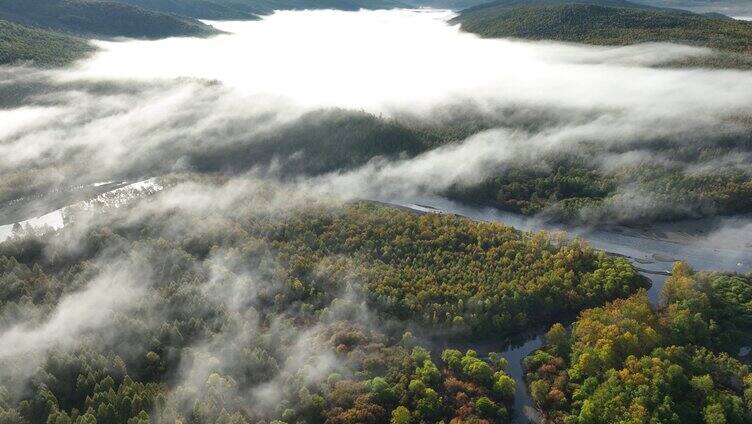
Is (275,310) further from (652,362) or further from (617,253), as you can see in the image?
(617,253)

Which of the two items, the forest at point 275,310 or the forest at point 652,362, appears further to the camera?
the forest at point 275,310

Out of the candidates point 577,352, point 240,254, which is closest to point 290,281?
point 240,254

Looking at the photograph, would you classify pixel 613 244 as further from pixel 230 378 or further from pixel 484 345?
Result: pixel 230 378

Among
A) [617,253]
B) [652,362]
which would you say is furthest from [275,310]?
[617,253]

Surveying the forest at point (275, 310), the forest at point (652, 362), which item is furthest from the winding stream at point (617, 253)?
the forest at point (652, 362)

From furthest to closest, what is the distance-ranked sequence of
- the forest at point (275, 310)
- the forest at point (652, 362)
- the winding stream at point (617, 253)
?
the winding stream at point (617, 253), the forest at point (275, 310), the forest at point (652, 362)

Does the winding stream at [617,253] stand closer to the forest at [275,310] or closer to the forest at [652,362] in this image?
the forest at [275,310]
